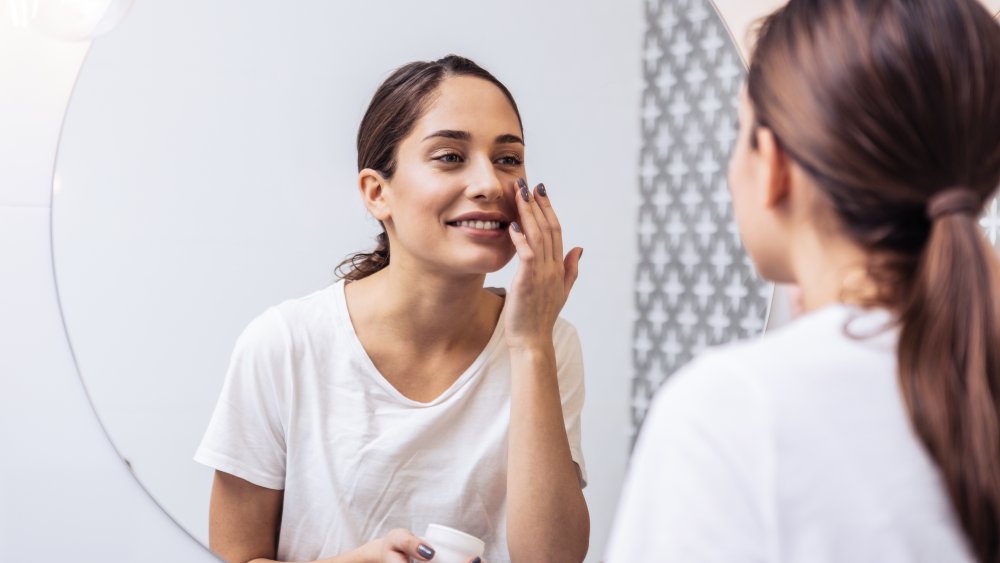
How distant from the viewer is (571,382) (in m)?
0.85

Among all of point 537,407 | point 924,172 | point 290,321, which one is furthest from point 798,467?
point 290,321

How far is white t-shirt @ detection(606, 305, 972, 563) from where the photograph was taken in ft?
1.32

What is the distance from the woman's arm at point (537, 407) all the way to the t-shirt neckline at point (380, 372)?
16 millimetres

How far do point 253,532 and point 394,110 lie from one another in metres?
0.40

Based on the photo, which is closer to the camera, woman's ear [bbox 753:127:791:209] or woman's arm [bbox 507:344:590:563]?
woman's ear [bbox 753:127:791:209]

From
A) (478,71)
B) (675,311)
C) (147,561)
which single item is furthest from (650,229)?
(147,561)

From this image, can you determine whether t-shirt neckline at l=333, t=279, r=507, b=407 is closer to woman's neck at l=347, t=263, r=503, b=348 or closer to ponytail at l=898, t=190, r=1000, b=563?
woman's neck at l=347, t=263, r=503, b=348

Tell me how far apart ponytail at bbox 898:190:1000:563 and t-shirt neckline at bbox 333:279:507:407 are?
1.44 ft

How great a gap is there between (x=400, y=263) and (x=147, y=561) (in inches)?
15.3

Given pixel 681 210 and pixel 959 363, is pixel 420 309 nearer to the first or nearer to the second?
pixel 681 210

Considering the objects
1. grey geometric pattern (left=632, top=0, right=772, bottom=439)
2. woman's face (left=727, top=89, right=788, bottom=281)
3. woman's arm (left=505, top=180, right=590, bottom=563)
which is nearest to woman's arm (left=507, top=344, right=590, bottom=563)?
woman's arm (left=505, top=180, right=590, bottom=563)

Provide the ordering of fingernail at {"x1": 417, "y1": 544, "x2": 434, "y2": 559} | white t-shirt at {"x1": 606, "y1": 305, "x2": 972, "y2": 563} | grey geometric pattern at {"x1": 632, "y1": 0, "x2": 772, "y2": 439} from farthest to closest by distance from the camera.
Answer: grey geometric pattern at {"x1": 632, "y1": 0, "x2": 772, "y2": 439}
fingernail at {"x1": 417, "y1": 544, "x2": 434, "y2": 559}
white t-shirt at {"x1": 606, "y1": 305, "x2": 972, "y2": 563}

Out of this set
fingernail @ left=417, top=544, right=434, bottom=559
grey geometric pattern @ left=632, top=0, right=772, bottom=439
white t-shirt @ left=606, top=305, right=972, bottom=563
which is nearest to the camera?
white t-shirt @ left=606, top=305, right=972, bottom=563

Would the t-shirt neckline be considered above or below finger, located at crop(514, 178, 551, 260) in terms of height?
below
